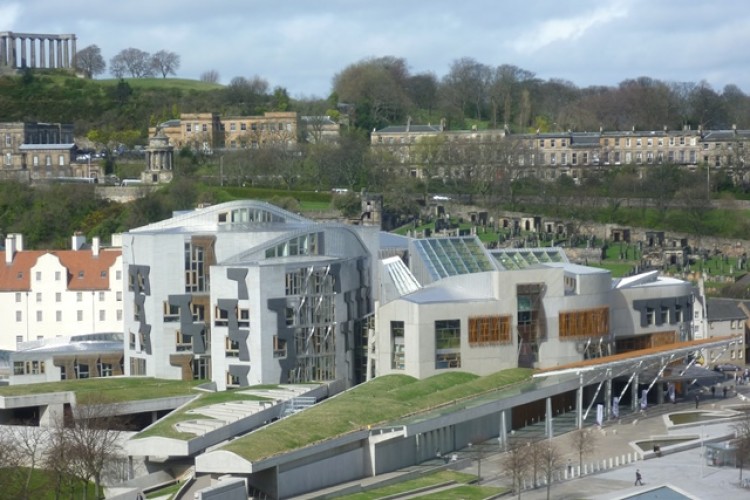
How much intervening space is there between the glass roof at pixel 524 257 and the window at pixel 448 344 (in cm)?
769

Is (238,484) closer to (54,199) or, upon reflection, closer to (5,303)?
(5,303)

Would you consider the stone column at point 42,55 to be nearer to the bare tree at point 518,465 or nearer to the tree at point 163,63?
the tree at point 163,63

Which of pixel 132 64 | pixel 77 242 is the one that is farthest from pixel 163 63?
pixel 77 242

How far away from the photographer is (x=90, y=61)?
585ft

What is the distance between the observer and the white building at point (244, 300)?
69.2 metres

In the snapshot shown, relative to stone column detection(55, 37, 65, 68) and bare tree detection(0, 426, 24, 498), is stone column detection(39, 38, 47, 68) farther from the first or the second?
bare tree detection(0, 426, 24, 498)

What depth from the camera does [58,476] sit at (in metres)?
56.3

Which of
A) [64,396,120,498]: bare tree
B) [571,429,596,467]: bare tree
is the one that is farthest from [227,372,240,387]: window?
[571,429,596,467]: bare tree

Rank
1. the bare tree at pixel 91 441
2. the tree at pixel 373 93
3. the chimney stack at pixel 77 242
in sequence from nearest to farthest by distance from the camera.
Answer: the bare tree at pixel 91 441 < the chimney stack at pixel 77 242 < the tree at pixel 373 93

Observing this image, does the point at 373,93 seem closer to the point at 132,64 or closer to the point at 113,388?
the point at 132,64

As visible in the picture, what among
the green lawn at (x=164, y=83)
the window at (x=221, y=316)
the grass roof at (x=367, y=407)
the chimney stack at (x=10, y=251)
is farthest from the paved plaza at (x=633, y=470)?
the green lawn at (x=164, y=83)

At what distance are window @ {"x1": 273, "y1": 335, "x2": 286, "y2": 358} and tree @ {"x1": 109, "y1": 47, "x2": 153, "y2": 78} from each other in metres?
118

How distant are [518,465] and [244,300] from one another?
687 inches

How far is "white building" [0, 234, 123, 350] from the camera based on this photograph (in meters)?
86.2
